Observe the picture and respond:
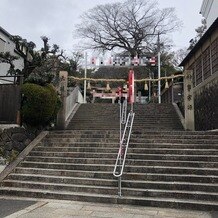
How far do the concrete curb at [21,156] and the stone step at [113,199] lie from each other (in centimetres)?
76

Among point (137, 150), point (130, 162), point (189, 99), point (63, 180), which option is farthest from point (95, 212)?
point (189, 99)

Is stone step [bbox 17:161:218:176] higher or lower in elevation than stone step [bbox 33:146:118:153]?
lower

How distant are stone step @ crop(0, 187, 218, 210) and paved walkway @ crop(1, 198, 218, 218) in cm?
21

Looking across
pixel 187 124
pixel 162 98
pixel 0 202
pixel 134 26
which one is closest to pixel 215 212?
pixel 0 202

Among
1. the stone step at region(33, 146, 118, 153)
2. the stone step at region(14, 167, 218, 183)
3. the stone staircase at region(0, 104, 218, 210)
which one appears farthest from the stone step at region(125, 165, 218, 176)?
the stone step at region(33, 146, 118, 153)

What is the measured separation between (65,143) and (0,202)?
400 centimetres

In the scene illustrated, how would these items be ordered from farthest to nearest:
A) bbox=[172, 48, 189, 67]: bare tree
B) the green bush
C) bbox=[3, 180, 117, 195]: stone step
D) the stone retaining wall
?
1. bbox=[172, 48, 189, 67]: bare tree
2. the stone retaining wall
3. the green bush
4. bbox=[3, 180, 117, 195]: stone step

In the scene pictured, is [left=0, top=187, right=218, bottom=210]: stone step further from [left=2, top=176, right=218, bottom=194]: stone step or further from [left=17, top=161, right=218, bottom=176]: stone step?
[left=17, top=161, right=218, bottom=176]: stone step

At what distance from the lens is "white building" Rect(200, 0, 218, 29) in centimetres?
2076

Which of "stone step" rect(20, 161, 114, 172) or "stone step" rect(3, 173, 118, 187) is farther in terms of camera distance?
"stone step" rect(20, 161, 114, 172)

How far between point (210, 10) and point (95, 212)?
19.3 m

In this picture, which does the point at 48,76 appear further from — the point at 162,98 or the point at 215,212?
the point at 162,98

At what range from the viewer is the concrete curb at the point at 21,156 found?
369 inches

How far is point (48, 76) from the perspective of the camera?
42.8 feet
